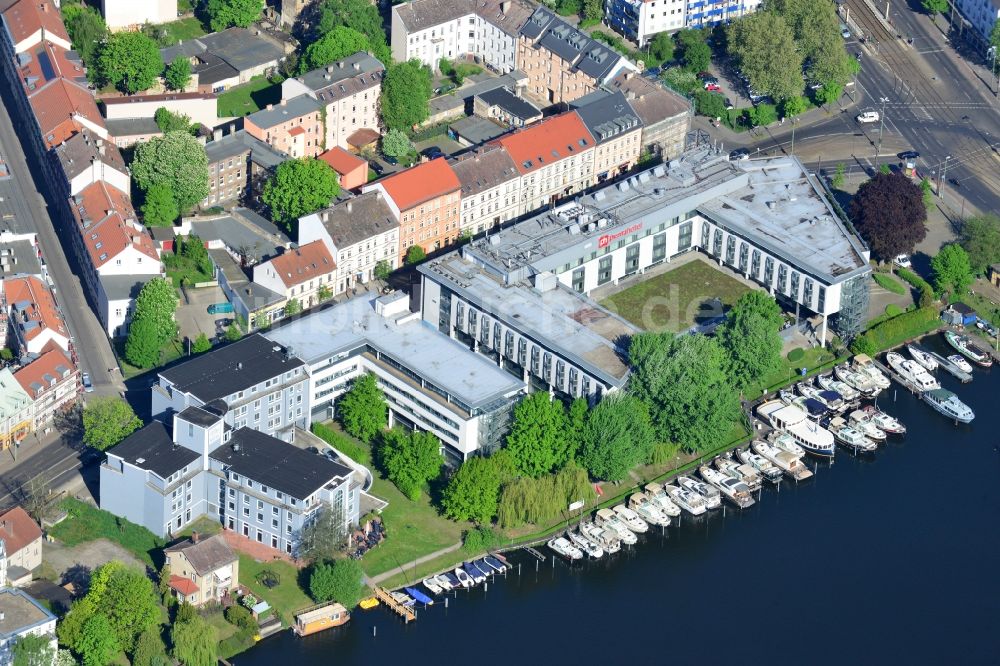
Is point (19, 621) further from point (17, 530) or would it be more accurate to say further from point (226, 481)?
point (226, 481)

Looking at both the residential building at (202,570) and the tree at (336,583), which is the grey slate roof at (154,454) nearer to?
the residential building at (202,570)

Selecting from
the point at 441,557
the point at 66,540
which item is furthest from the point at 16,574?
the point at 441,557

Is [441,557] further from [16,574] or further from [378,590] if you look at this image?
[16,574]

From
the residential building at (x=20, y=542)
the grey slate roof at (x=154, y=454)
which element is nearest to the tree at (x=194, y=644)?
the residential building at (x=20, y=542)

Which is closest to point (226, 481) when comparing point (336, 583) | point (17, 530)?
point (336, 583)

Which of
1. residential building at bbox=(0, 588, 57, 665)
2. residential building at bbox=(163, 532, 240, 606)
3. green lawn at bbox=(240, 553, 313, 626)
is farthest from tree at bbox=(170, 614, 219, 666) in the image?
residential building at bbox=(0, 588, 57, 665)
